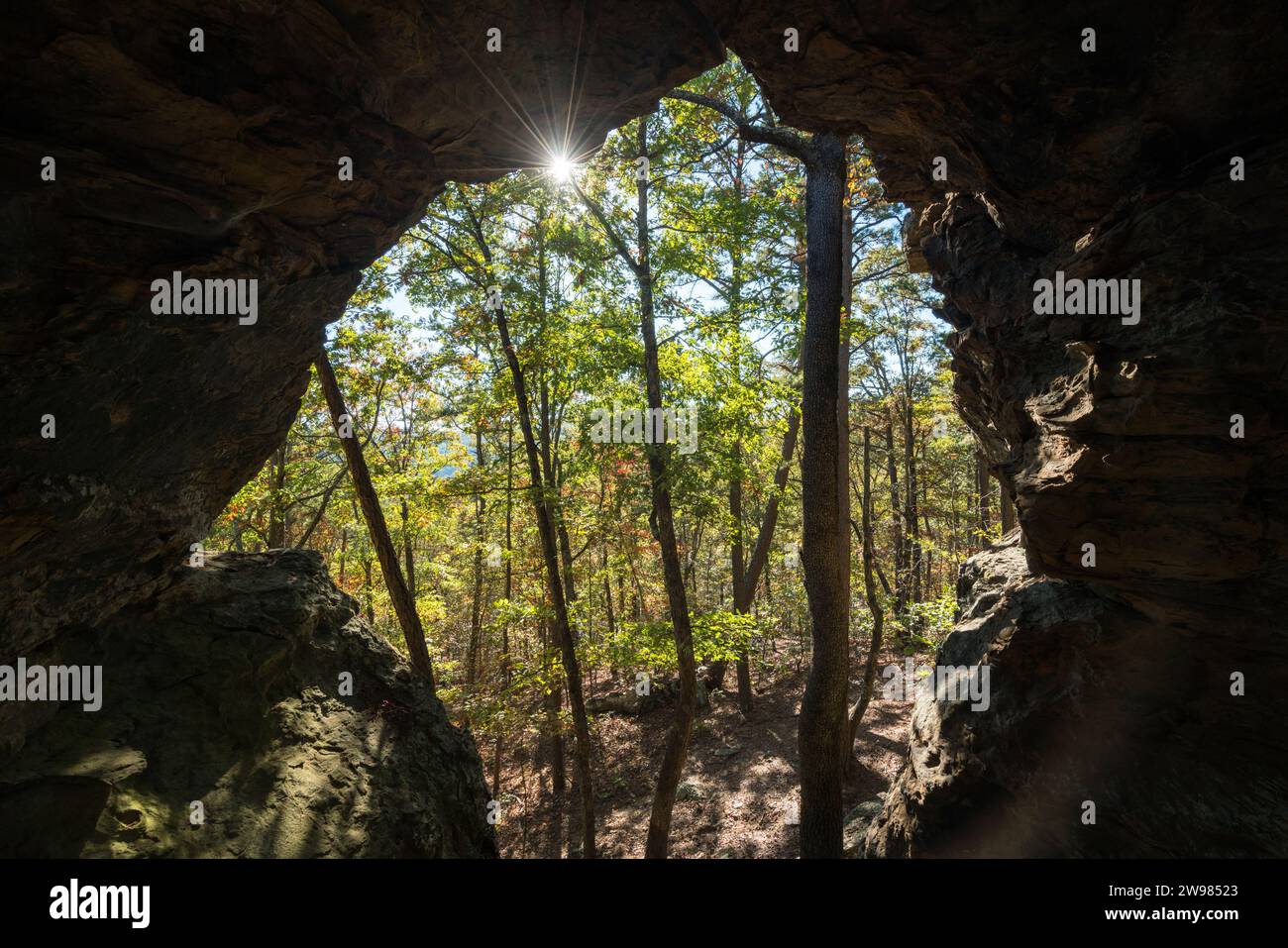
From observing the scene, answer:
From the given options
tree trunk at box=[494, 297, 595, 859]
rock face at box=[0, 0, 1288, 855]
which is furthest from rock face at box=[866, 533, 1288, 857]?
tree trunk at box=[494, 297, 595, 859]

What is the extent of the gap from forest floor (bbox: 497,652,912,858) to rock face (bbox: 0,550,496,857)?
19.5ft

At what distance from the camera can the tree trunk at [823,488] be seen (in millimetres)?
6477

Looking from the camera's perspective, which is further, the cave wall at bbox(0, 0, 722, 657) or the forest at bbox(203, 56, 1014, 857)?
the forest at bbox(203, 56, 1014, 857)

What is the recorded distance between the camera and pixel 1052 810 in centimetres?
475

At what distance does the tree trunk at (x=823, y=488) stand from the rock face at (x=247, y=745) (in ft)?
13.3

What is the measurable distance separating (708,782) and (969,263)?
37.6ft

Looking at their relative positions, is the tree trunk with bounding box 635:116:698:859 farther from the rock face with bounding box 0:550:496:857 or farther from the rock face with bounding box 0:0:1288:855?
the rock face with bounding box 0:0:1288:855

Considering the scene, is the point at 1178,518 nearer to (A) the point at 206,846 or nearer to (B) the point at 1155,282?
(B) the point at 1155,282

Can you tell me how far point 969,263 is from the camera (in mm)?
5488

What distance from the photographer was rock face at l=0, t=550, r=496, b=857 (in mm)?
3564

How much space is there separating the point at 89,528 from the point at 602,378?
663 centimetres
